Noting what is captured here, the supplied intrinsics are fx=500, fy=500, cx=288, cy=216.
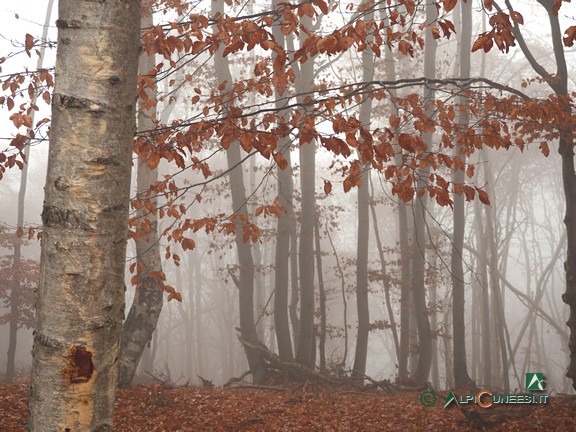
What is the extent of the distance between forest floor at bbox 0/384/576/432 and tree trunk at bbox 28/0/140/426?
10.7 ft

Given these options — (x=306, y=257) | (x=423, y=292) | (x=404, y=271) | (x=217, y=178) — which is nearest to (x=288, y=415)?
(x=217, y=178)

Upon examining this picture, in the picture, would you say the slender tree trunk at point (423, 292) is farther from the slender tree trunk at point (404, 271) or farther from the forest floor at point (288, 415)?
the forest floor at point (288, 415)

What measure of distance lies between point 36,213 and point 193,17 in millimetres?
33036

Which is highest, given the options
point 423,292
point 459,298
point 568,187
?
point 568,187

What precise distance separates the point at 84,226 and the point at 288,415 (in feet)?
15.8

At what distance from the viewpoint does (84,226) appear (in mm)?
1618

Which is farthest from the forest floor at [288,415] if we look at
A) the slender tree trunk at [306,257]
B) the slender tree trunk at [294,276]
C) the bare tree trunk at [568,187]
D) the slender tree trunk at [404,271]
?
the slender tree trunk at [404,271]

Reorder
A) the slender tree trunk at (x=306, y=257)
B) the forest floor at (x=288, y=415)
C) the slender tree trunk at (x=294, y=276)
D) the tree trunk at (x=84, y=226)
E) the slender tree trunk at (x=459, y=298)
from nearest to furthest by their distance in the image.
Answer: the tree trunk at (x=84, y=226) → the forest floor at (x=288, y=415) → the slender tree trunk at (x=459, y=298) → the slender tree trunk at (x=306, y=257) → the slender tree trunk at (x=294, y=276)

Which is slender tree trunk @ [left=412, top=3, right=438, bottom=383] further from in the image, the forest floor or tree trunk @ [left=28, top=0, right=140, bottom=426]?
tree trunk @ [left=28, top=0, right=140, bottom=426]

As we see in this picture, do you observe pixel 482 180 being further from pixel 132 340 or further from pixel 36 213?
pixel 36 213

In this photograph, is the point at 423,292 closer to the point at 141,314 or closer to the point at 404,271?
the point at 404,271

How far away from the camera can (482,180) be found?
23188mm

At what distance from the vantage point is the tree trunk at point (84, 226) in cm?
159

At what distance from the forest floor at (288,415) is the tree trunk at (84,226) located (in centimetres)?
326
